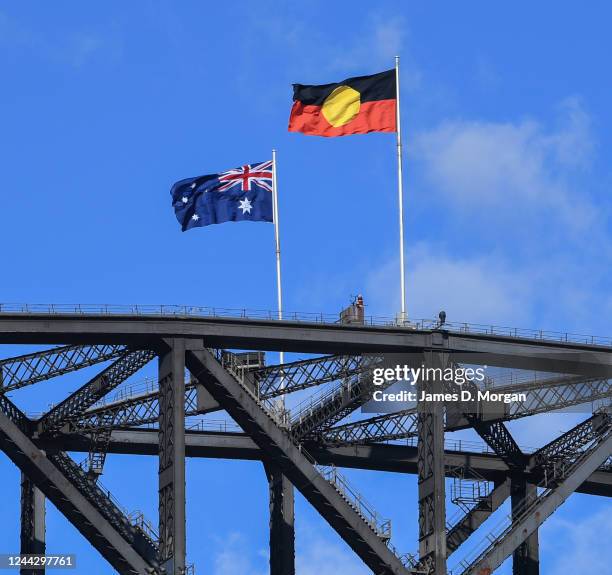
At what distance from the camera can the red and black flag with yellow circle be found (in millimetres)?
116062

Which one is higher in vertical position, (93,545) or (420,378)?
(420,378)

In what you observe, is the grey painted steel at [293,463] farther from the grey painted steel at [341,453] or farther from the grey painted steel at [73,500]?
the grey painted steel at [341,453]

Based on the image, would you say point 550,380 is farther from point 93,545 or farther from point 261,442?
point 93,545

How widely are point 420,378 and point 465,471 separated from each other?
12.3 m

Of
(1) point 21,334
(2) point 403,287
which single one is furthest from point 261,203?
(1) point 21,334

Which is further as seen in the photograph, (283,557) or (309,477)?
(283,557)

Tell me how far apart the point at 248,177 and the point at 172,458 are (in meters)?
18.4

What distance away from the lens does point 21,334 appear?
10762 centimetres

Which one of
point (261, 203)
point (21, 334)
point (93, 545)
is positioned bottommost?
point (93, 545)

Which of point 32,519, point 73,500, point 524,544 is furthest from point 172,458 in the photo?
point 524,544

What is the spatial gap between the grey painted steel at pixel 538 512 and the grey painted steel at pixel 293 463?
4.42 metres

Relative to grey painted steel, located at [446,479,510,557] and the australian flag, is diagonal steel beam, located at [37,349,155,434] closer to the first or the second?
the australian flag

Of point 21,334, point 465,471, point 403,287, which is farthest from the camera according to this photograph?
point 465,471

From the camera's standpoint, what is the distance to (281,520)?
123 m
